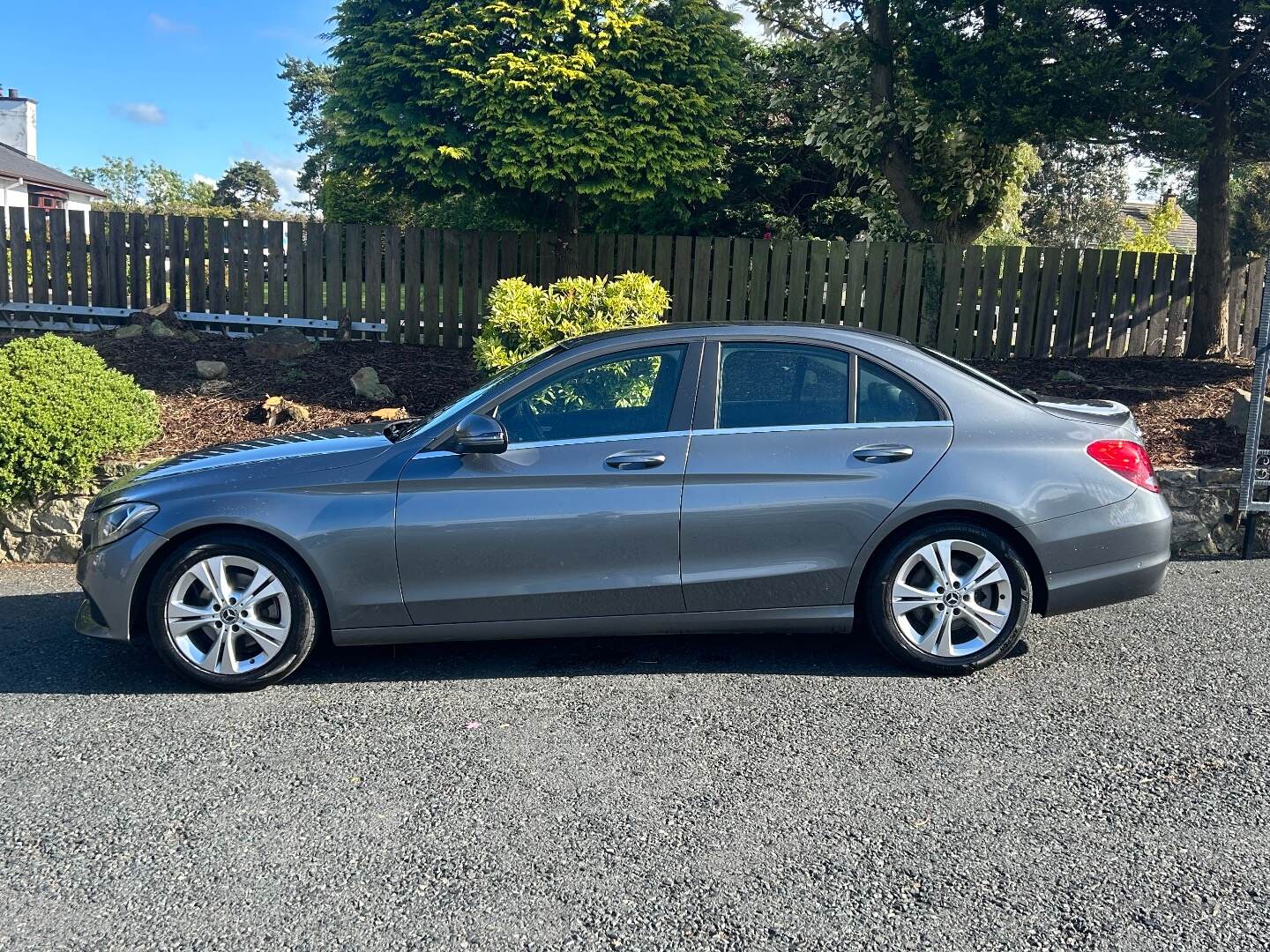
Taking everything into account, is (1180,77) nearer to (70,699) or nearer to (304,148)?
(70,699)

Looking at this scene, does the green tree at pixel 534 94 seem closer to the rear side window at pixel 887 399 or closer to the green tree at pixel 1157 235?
the rear side window at pixel 887 399

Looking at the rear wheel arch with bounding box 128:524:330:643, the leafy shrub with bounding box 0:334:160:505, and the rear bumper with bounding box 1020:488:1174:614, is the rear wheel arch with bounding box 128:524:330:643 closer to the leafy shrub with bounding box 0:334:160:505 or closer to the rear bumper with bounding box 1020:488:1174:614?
the leafy shrub with bounding box 0:334:160:505

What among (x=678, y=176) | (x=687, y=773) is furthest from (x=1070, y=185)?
(x=687, y=773)

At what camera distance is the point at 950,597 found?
189 inches

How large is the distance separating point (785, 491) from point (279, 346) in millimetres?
7384

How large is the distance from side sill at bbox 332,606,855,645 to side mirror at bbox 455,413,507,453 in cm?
79

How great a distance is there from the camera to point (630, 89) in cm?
1077

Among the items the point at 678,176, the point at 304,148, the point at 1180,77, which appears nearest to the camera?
the point at 1180,77

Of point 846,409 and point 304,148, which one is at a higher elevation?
point 304,148

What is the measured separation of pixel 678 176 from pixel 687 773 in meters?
8.45

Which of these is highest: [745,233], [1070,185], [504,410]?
[1070,185]

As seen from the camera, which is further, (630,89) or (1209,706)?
(630,89)

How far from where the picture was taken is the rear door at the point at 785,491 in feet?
15.6

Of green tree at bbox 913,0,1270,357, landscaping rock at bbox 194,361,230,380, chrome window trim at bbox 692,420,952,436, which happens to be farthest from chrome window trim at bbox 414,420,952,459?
green tree at bbox 913,0,1270,357
